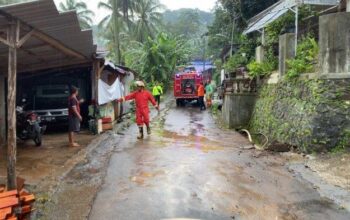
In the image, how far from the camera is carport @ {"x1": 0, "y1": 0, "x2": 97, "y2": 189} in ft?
21.7

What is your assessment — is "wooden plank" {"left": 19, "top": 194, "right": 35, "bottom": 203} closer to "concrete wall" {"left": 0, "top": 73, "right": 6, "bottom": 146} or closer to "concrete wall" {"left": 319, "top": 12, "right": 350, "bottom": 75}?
"concrete wall" {"left": 0, "top": 73, "right": 6, "bottom": 146}

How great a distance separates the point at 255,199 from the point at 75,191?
304 cm

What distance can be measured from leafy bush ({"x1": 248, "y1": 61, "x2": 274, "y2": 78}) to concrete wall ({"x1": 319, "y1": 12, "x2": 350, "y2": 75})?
16.7 ft

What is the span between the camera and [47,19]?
720cm

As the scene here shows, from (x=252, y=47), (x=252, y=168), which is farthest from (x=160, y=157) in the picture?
(x=252, y=47)

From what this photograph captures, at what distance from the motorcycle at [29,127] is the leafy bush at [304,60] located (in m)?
7.39

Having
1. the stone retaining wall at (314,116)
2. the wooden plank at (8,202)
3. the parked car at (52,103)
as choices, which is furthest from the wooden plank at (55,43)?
the stone retaining wall at (314,116)

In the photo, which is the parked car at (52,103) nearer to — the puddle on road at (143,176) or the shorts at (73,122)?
the shorts at (73,122)

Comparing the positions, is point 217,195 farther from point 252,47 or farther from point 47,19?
point 252,47

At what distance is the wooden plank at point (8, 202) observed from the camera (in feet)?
17.7

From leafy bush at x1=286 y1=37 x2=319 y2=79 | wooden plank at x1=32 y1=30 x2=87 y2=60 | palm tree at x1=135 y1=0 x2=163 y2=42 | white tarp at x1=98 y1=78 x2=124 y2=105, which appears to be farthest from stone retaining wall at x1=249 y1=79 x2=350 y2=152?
palm tree at x1=135 y1=0 x2=163 y2=42

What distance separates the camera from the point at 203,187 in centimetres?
738

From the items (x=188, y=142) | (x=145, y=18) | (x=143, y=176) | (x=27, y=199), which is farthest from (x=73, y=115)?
(x=145, y=18)

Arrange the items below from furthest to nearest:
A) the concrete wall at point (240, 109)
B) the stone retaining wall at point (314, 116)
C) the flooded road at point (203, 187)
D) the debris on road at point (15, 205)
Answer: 1. the concrete wall at point (240, 109)
2. the stone retaining wall at point (314, 116)
3. the flooded road at point (203, 187)
4. the debris on road at point (15, 205)
